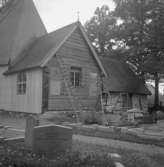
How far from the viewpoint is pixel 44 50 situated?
18.6 metres

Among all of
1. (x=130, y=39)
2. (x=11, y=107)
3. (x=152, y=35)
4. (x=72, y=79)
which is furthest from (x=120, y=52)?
(x=11, y=107)

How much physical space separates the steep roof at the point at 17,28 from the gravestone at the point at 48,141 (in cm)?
1557

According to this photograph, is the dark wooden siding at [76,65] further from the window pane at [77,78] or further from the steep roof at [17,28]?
the steep roof at [17,28]

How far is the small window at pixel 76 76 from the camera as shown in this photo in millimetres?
18891

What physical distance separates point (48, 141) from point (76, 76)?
13.1 meters

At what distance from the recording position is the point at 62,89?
17.8 m

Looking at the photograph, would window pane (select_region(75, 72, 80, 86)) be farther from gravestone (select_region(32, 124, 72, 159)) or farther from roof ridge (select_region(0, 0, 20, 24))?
gravestone (select_region(32, 124, 72, 159))

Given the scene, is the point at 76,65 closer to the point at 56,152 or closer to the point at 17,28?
the point at 17,28

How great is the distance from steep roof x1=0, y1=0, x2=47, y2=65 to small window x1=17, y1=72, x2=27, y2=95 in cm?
237

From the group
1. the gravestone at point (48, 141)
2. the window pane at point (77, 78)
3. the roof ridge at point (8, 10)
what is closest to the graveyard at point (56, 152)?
the gravestone at point (48, 141)

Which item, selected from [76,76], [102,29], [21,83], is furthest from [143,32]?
[21,83]

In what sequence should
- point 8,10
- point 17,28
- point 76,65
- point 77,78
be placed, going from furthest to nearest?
point 8,10 → point 17,28 → point 77,78 → point 76,65

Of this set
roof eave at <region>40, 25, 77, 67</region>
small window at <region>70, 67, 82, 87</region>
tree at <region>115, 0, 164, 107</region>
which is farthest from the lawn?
tree at <region>115, 0, 164, 107</region>

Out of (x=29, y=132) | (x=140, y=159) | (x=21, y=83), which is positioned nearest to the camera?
(x=140, y=159)
